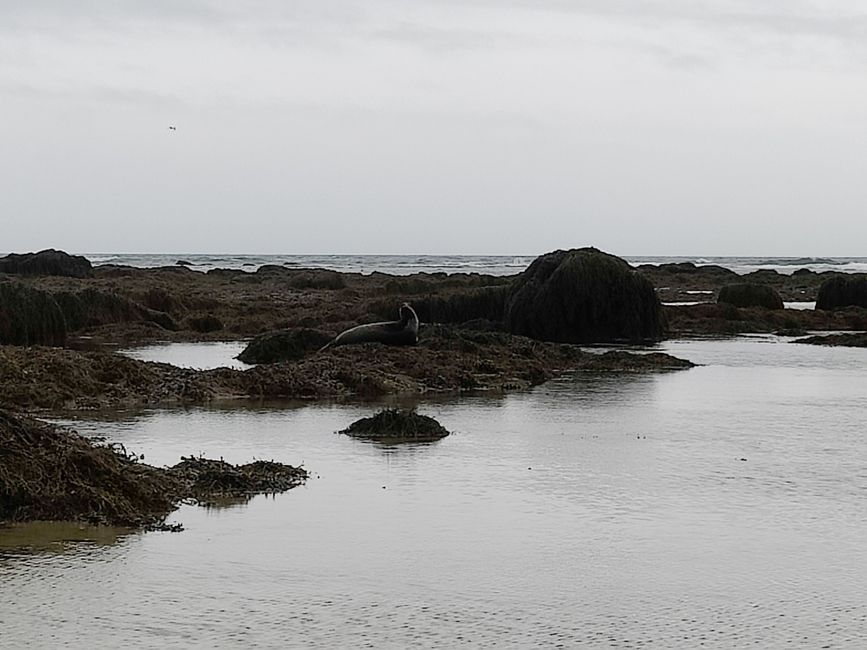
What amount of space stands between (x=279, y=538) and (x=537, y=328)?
783 inches

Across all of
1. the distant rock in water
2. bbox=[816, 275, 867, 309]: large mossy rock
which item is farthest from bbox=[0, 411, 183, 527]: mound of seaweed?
the distant rock in water

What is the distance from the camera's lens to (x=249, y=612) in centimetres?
661

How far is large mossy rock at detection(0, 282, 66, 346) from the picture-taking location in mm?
20234

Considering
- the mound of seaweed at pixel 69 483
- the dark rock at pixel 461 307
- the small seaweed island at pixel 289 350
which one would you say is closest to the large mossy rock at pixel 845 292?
the small seaweed island at pixel 289 350

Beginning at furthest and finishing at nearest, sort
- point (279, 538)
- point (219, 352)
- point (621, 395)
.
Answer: point (219, 352)
point (621, 395)
point (279, 538)

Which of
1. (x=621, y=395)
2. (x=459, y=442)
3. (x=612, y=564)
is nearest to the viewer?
(x=612, y=564)

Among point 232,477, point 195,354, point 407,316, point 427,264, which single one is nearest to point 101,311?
point 195,354

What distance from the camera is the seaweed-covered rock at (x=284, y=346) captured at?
2086cm

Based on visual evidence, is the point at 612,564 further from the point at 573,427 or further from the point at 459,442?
the point at 573,427

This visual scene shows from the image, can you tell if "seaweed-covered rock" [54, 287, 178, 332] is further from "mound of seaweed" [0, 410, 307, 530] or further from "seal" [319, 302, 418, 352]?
"mound of seaweed" [0, 410, 307, 530]

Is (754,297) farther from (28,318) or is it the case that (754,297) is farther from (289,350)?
(28,318)

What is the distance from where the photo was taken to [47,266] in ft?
191

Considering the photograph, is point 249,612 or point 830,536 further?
point 830,536

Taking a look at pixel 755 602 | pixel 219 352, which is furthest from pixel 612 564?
pixel 219 352
